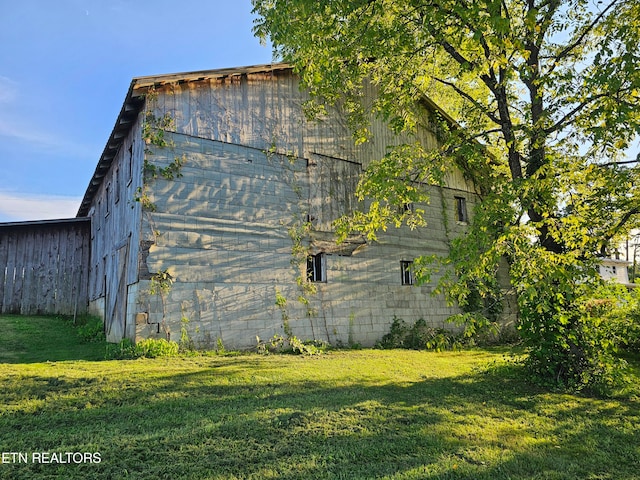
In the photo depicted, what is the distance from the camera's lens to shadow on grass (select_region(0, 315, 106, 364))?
28.7ft

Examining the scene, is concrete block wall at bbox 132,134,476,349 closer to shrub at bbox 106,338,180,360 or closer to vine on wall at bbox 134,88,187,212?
vine on wall at bbox 134,88,187,212

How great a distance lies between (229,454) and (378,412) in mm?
2373

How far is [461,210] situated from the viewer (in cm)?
1666

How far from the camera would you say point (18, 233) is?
55.0ft

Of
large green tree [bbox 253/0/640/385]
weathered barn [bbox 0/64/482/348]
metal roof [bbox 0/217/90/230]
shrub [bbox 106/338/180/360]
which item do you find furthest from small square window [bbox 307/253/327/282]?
metal roof [bbox 0/217/90/230]

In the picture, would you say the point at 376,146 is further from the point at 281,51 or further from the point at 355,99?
the point at 281,51

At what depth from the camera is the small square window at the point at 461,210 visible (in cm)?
1645

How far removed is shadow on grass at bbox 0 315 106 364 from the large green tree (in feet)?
22.7

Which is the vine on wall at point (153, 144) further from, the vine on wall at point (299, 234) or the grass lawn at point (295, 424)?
the grass lawn at point (295, 424)

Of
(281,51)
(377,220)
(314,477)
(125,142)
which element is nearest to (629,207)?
(377,220)

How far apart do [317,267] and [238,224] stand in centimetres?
279

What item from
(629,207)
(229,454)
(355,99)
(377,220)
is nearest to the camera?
(229,454)

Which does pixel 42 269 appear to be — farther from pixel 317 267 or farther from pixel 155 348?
pixel 317 267

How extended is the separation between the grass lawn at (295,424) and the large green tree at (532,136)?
166 centimetres
